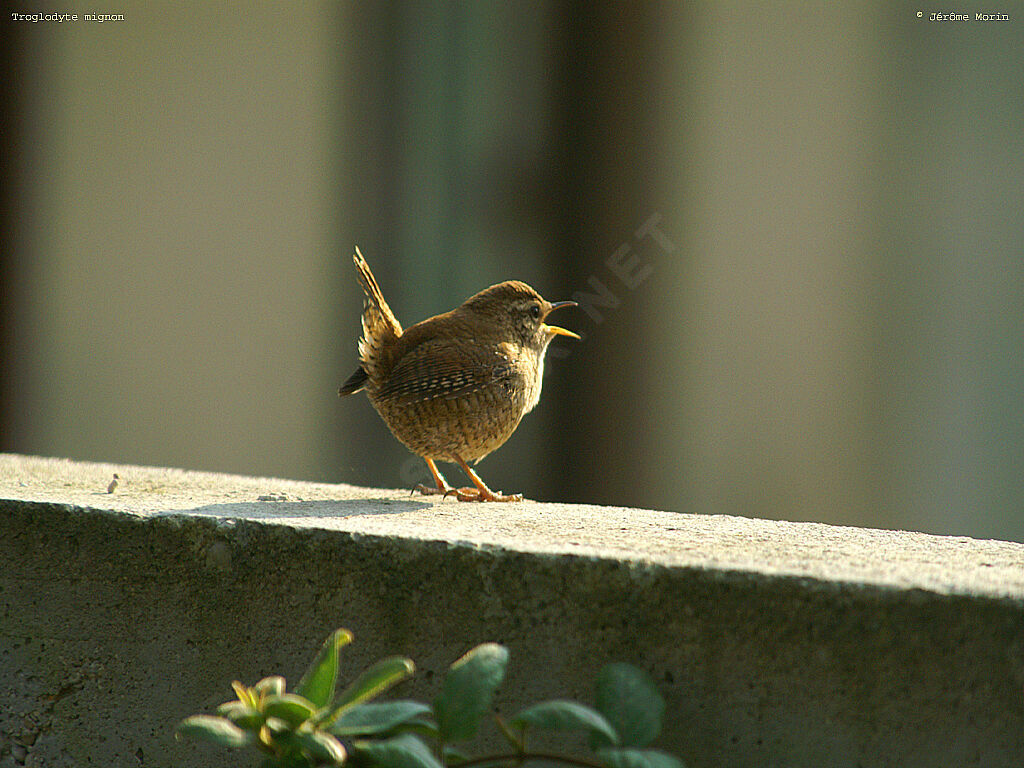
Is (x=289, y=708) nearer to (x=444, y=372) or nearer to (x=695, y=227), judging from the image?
(x=444, y=372)

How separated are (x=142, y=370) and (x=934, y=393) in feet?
12.6

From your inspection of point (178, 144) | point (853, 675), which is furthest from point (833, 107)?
point (853, 675)

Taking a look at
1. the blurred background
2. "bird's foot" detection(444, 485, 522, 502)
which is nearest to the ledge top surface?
"bird's foot" detection(444, 485, 522, 502)

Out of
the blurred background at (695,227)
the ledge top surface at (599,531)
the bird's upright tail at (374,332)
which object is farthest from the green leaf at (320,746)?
the blurred background at (695,227)

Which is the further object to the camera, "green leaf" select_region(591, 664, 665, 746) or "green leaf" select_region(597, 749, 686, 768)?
"green leaf" select_region(591, 664, 665, 746)

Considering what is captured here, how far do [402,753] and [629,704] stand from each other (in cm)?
31

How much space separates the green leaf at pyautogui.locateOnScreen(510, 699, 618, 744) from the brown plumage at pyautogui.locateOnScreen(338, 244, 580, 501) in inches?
59.1

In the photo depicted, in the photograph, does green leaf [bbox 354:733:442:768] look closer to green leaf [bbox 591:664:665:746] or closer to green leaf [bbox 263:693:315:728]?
green leaf [bbox 263:693:315:728]

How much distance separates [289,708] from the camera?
121 cm

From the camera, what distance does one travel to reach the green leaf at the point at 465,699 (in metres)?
1.23

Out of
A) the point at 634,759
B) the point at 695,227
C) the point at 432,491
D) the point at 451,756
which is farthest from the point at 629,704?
the point at 695,227

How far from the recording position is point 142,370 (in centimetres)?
538

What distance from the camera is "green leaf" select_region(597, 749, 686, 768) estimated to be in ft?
3.87

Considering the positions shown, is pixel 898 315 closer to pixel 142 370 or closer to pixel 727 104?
pixel 727 104
